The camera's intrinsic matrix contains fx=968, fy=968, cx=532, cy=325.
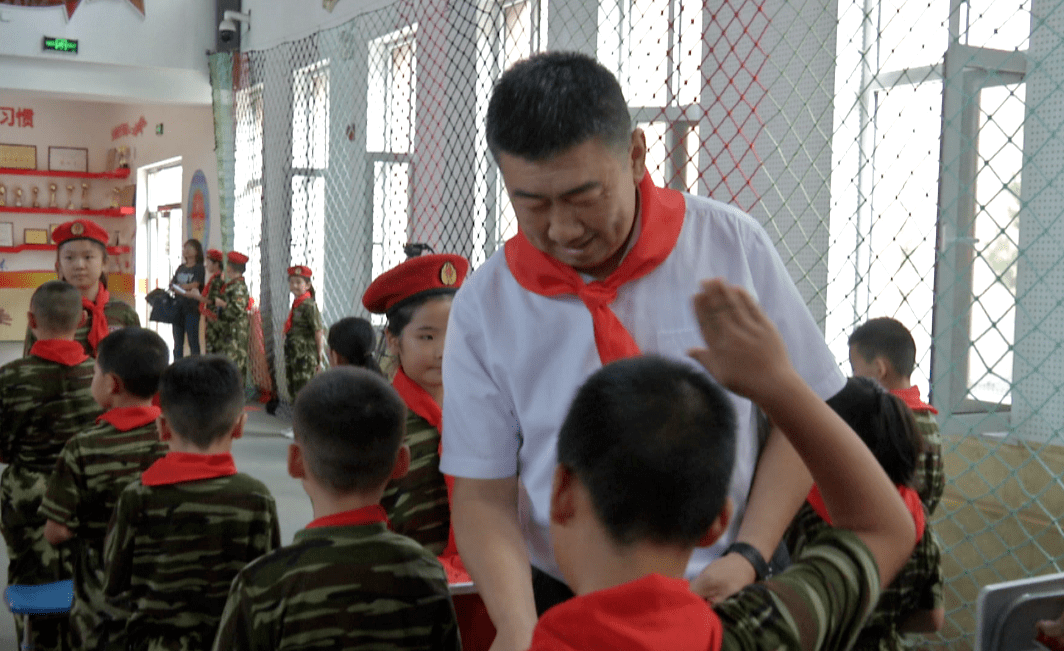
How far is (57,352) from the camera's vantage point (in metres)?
2.77

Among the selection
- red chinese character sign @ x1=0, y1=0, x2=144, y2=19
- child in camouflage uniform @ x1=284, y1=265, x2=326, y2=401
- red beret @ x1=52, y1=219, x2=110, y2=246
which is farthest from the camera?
red chinese character sign @ x1=0, y1=0, x2=144, y2=19

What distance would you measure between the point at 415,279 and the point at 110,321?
6.45 ft

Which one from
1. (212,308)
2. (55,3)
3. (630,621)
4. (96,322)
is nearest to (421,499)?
(630,621)

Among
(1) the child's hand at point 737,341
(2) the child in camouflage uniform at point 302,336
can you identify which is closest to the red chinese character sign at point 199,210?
(2) the child in camouflage uniform at point 302,336

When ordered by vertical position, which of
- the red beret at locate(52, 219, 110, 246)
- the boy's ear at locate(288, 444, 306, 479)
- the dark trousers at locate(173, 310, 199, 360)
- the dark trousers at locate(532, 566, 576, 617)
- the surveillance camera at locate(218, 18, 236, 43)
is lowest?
the dark trousers at locate(173, 310, 199, 360)

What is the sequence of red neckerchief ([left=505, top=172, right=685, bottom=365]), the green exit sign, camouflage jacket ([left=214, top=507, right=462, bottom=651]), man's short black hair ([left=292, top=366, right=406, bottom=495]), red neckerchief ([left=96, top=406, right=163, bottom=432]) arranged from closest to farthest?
red neckerchief ([left=505, top=172, right=685, bottom=365])
camouflage jacket ([left=214, top=507, right=462, bottom=651])
man's short black hair ([left=292, top=366, right=406, bottom=495])
red neckerchief ([left=96, top=406, right=163, bottom=432])
the green exit sign

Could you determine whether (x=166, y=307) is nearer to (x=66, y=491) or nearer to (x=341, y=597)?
(x=66, y=491)

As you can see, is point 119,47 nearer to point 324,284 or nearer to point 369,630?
point 324,284

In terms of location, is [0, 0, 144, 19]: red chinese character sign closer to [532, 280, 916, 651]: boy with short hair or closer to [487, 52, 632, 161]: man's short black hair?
[487, 52, 632, 161]: man's short black hair

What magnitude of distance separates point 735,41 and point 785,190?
0.64 meters

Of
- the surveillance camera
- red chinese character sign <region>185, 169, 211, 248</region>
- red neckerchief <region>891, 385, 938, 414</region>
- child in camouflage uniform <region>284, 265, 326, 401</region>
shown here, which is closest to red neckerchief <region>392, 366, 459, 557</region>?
red neckerchief <region>891, 385, 938, 414</region>

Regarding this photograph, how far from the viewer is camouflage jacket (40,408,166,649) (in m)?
Answer: 2.10

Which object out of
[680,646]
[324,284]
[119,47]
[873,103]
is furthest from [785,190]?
[119,47]

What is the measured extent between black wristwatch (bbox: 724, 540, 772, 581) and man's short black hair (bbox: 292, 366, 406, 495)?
612 mm
